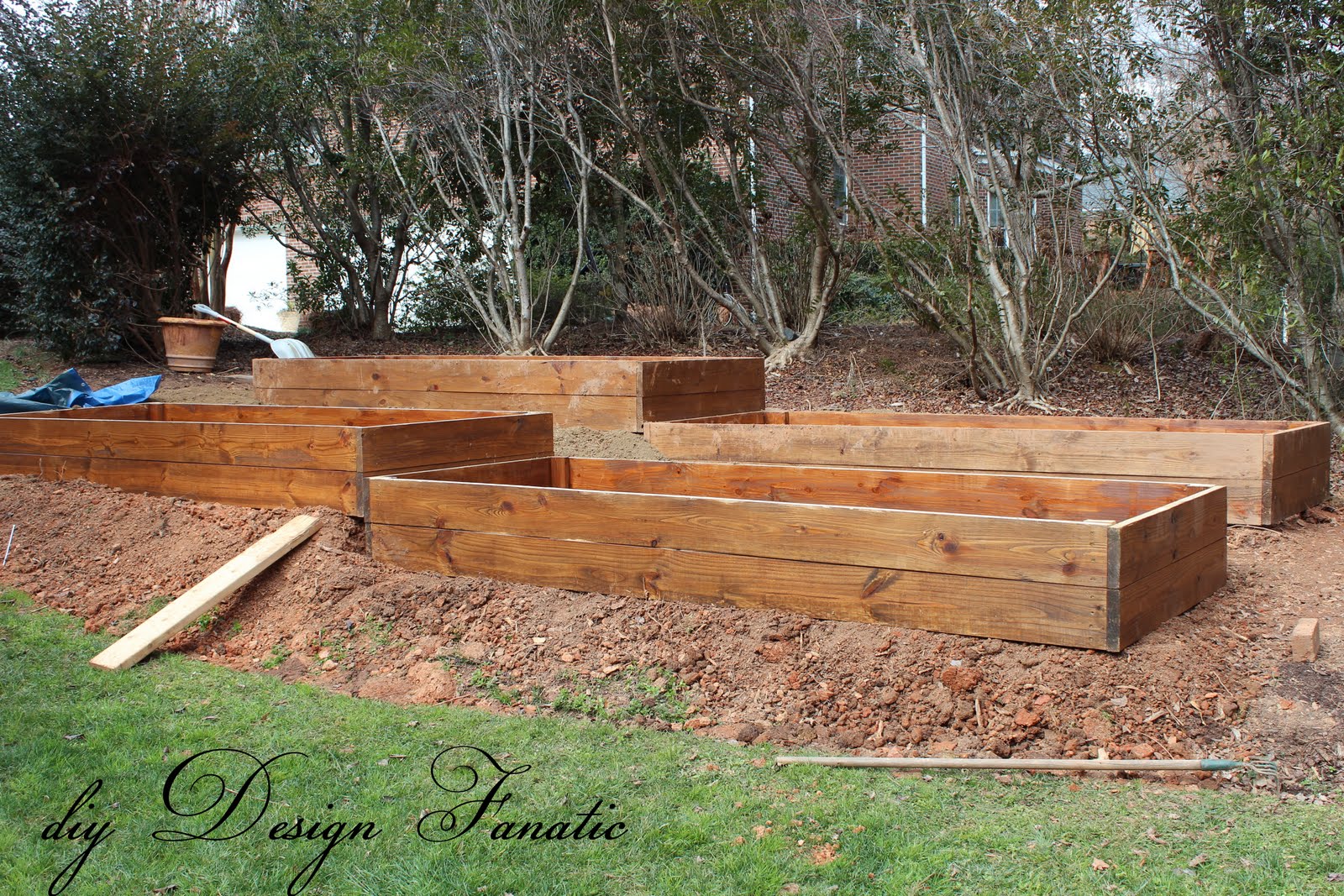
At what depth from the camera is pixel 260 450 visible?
5836mm

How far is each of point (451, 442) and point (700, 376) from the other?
2691 mm

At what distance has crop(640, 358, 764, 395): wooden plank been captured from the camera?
7676 mm

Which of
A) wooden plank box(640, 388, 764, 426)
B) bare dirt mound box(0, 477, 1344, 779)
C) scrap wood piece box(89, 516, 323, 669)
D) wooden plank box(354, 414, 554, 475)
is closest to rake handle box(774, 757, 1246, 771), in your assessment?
bare dirt mound box(0, 477, 1344, 779)

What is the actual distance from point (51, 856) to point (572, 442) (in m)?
4.92

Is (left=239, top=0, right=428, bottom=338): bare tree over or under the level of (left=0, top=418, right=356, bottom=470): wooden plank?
over

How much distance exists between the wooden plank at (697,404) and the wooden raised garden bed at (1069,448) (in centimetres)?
A: 31

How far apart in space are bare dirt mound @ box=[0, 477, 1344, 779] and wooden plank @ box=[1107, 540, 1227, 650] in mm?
66

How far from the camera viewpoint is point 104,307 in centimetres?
1246

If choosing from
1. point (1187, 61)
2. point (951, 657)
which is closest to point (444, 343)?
point (1187, 61)

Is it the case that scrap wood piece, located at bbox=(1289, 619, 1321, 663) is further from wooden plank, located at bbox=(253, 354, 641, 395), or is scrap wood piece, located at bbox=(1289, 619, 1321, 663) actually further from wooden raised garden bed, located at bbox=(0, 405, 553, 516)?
wooden plank, located at bbox=(253, 354, 641, 395)

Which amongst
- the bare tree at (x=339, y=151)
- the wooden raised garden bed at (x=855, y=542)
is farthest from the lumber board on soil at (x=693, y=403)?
the bare tree at (x=339, y=151)

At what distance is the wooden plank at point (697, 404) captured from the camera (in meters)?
7.68

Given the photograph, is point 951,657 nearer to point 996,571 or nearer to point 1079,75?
point 996,571

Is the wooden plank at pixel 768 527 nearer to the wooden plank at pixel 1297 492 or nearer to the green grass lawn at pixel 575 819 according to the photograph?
the green grass lawn at pixel 575 819
